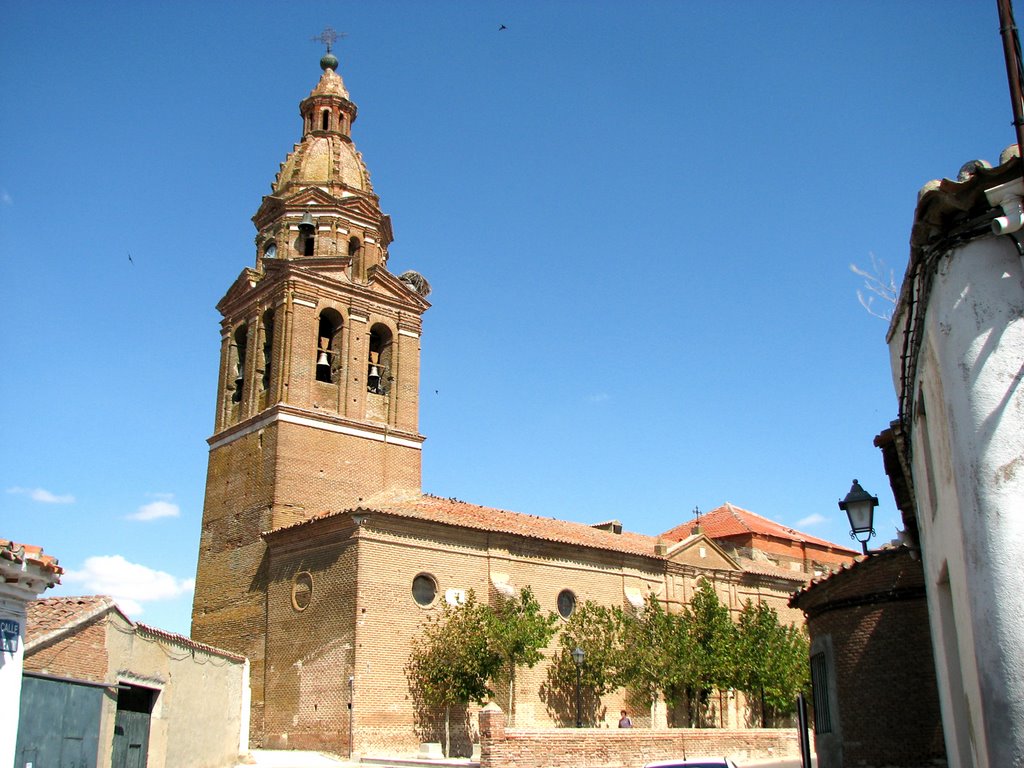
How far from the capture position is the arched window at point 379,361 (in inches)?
1356

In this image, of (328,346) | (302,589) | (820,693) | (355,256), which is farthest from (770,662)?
(355,256)

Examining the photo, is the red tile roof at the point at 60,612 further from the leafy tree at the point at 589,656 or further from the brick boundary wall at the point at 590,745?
the leafy tree at the point at 589,656

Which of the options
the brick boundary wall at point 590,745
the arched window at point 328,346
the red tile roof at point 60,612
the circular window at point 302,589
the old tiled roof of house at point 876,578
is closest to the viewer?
the old tiled roof of house at point 876,578

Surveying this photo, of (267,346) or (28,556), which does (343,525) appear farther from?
(28,556)

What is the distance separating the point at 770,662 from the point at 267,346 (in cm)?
2004

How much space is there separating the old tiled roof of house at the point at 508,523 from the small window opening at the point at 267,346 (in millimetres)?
6024

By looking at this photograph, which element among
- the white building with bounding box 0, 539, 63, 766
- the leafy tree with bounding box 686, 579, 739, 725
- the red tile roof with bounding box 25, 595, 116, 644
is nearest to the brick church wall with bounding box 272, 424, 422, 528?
the leafy tree with bounding box 686, 579, 739, 725

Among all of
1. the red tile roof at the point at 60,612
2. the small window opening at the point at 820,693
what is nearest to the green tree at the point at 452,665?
the red tile roof at the point at 60,612

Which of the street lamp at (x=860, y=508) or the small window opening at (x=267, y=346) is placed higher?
the small window opening at (x=267, y=346)

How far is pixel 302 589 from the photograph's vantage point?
93.9 feet

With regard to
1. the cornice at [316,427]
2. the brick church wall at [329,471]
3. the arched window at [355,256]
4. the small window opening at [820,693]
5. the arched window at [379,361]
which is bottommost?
the small window opening at [820,693]

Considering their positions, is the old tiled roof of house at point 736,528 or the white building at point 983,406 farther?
the old tiled roof of house at point 736,528

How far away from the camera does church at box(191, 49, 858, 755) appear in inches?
1062

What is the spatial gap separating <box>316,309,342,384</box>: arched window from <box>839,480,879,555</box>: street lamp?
2396 cm
